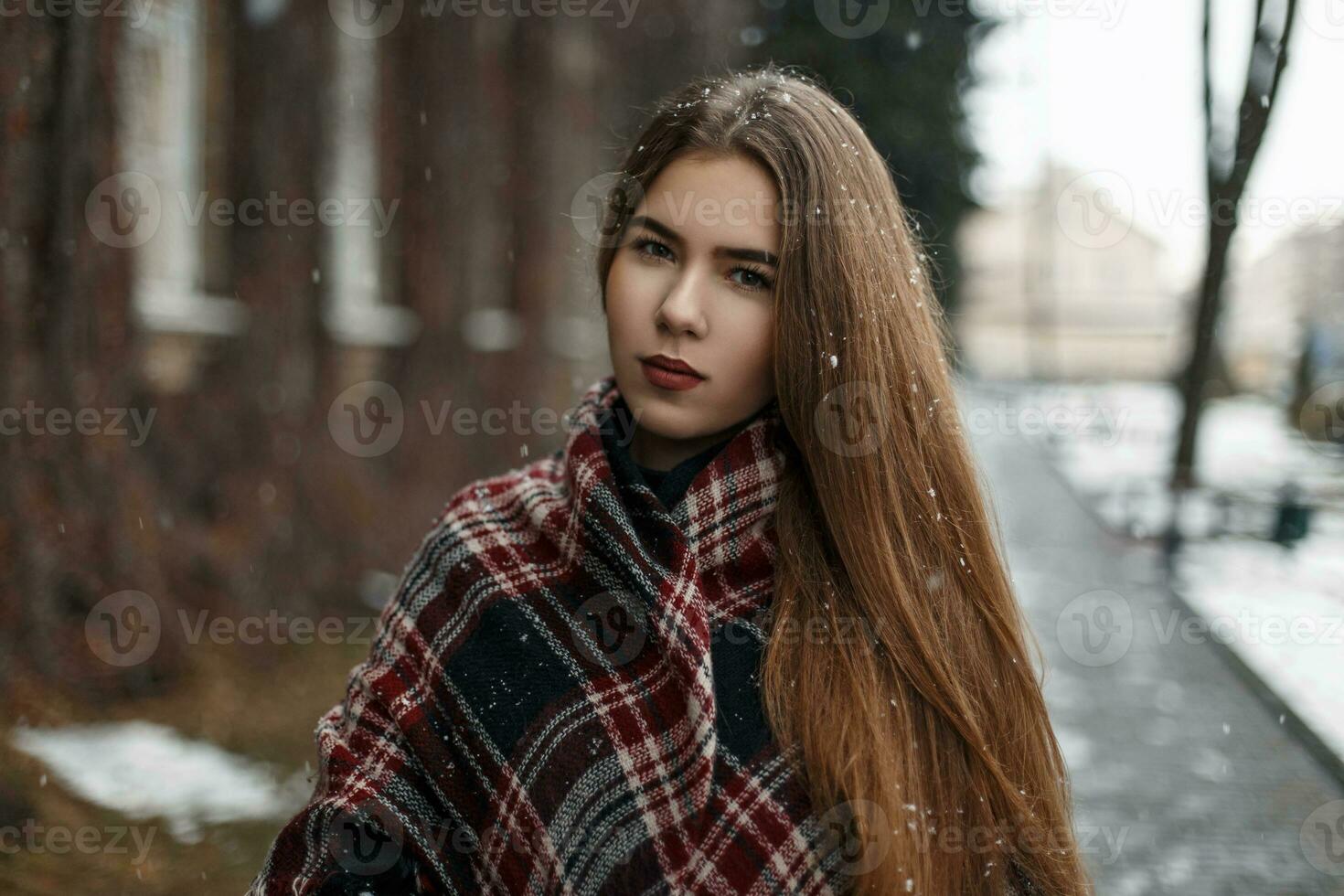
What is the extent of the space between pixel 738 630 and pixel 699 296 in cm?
60

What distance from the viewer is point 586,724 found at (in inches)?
80.9

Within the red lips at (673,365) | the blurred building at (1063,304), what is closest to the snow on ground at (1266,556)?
the red lips at (673,365)

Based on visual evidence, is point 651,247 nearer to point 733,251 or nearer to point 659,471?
point 733,251

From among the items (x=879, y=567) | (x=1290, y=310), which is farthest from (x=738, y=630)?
(x=1290, y=310)

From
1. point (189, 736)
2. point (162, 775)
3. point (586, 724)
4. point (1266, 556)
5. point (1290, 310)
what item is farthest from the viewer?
point (1266, 556)

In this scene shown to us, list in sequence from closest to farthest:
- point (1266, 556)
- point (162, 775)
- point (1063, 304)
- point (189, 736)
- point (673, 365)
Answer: point (673, 365), point (162, 775), point (189, 736), point (1266, 556), point (1063, 304)

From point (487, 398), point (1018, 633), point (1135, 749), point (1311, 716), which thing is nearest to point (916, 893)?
point (1018, 633)

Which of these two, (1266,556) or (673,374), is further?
(1266,556)

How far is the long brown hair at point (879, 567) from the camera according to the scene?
6.74 feet

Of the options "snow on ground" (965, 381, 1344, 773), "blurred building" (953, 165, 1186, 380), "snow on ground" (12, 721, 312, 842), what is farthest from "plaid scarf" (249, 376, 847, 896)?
"blurred building" (953, 165, 1186, 380)

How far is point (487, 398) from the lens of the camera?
1080 cm

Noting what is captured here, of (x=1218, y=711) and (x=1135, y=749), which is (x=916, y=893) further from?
(x=1218, y=711)

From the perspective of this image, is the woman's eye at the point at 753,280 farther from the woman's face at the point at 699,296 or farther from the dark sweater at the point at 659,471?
the dark sweater at the point at 659,471

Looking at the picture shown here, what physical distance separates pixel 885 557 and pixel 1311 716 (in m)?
3.38
